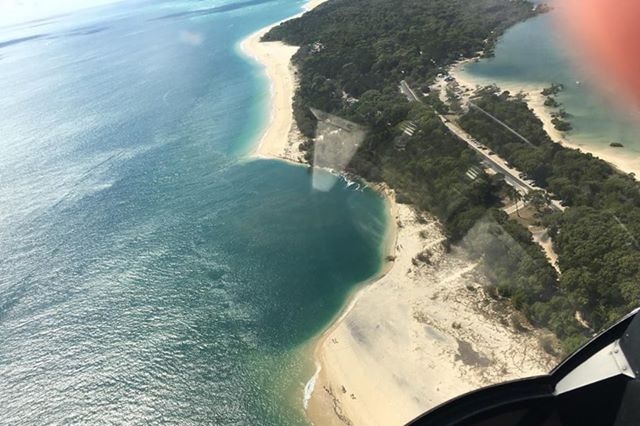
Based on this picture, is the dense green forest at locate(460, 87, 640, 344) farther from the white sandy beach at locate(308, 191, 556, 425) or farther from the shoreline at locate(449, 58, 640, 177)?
the white sandy beach at locate(308, 191, 556, 425)

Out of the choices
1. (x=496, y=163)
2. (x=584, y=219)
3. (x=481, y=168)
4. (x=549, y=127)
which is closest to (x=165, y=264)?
(x=481, y=168)

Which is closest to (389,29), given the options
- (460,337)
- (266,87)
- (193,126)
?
(266,87)

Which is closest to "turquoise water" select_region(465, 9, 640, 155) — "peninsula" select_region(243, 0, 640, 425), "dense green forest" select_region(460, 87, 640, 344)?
"peninsula" select_region(243, 0, 640, 425)

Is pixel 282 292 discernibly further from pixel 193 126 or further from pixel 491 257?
pixel 193 126

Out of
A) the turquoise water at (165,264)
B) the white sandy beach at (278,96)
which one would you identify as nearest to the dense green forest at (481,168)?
the white sandy beach at (278,96)

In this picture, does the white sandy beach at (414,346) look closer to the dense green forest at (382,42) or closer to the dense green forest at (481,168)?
the dense green forest at (481,168)
